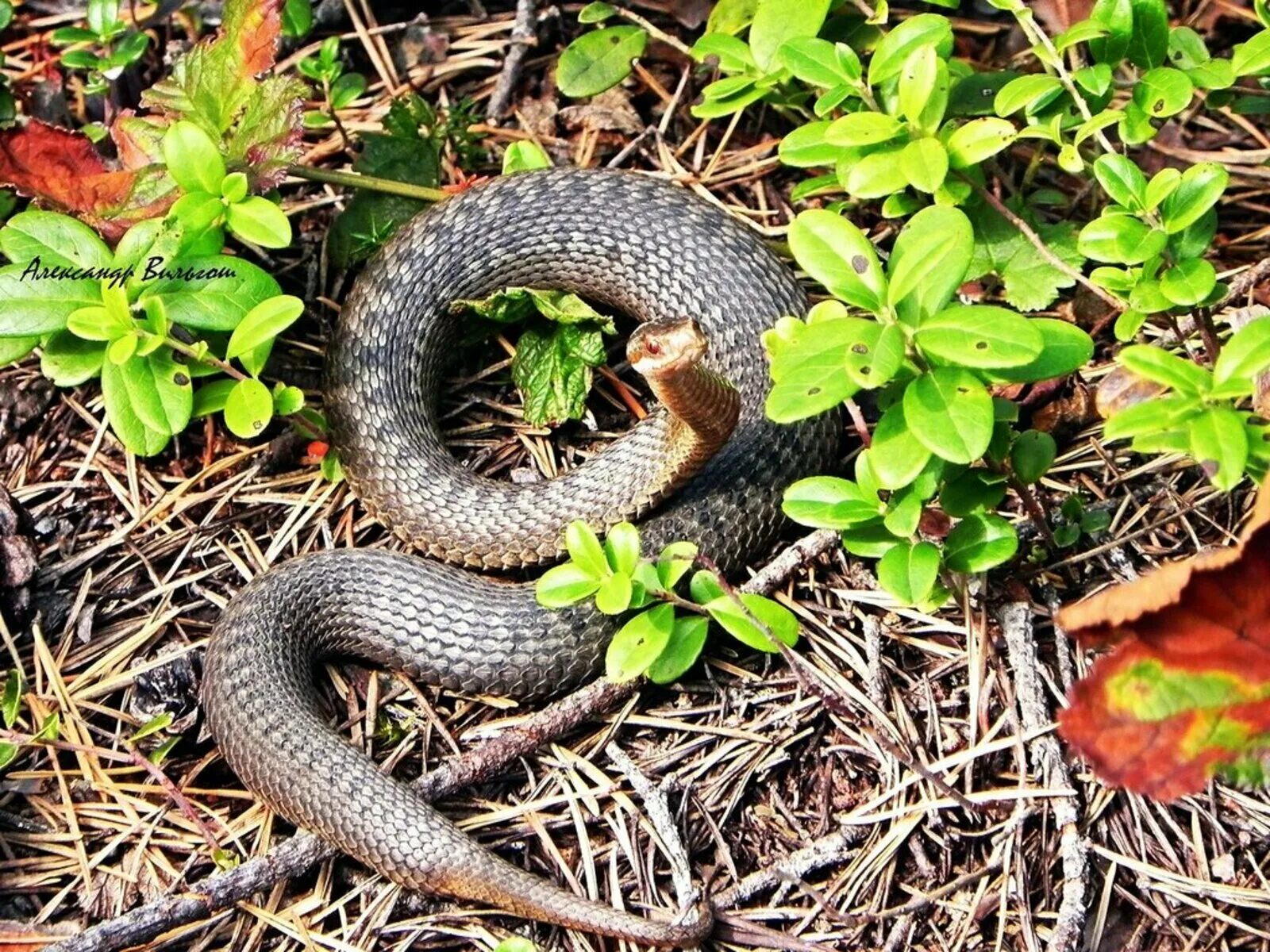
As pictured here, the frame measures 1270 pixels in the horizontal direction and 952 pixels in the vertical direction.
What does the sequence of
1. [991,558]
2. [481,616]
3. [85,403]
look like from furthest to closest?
1. [85,403]
2. [481,616]
3. [991,558]

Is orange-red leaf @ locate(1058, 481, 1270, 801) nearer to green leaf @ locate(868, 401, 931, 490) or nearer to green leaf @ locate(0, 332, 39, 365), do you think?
green leaf @ locate(868, 401, 931, 490)

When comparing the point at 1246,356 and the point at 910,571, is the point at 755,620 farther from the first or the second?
the point at 1246,356

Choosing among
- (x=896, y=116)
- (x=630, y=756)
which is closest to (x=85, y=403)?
(x=630, y=756)

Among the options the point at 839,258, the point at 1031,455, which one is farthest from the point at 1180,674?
the point at 839,258

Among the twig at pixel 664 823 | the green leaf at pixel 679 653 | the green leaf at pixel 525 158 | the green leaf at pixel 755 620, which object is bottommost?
the twig at pixel 664 823

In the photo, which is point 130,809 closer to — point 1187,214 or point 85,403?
point 85,403

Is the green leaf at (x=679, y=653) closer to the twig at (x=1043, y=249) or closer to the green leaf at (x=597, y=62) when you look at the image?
the twig at (x=1043, y=249)

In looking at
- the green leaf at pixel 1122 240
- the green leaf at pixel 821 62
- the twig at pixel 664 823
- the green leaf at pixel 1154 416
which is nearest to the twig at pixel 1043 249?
the green leaf at pixel 1122 240
